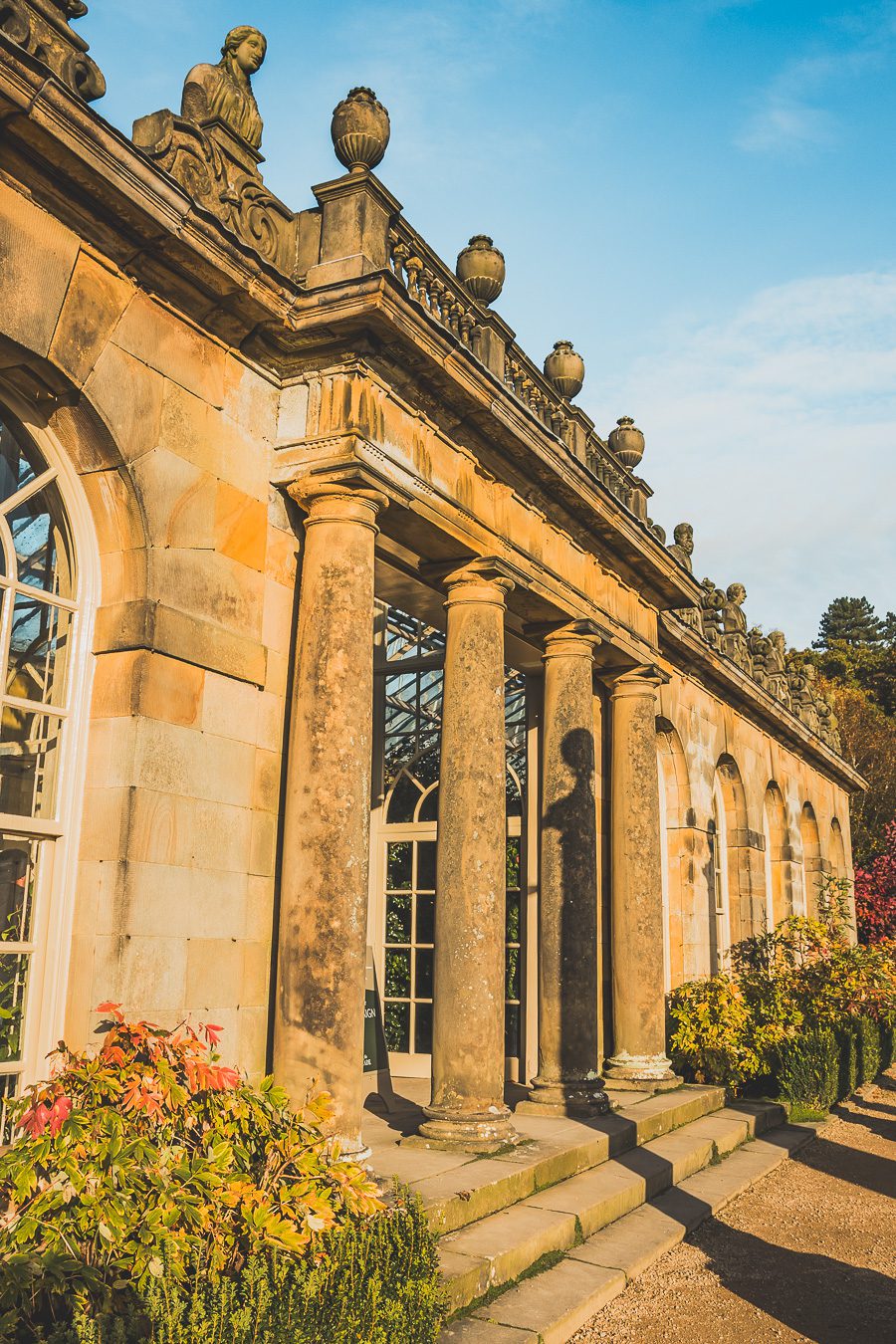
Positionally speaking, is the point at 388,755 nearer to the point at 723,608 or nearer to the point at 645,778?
the point at 645,778

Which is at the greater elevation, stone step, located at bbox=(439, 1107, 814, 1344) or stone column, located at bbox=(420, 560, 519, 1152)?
stone column, located at bbox=(420, 560, 519, 1152)

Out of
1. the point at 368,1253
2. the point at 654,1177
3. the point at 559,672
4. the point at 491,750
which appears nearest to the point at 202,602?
the point at 491,750

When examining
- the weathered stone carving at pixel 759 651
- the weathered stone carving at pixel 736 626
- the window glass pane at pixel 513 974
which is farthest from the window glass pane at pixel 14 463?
the weathered stone carving at pixel 759 651

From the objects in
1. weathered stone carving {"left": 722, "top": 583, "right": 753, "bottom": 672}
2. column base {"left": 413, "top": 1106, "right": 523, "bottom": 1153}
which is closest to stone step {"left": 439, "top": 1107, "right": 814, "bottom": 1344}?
column base {"left": 413, "top": 1106, "right": 523, "bottom": 1153}

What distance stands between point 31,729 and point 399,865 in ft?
22.7

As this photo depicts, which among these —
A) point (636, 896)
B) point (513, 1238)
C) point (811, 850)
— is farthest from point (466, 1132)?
point (811, 850)

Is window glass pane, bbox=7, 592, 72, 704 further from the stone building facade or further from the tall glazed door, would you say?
the tall glazed door

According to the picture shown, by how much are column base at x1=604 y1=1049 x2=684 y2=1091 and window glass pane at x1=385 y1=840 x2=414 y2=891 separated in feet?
9.33

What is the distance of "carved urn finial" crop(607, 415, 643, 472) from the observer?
499 inches

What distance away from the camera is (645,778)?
38.2 feet

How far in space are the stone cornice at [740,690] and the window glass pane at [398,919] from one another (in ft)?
16.3

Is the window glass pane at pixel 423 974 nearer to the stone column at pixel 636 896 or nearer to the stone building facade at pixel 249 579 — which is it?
the stone building facade at pixel 249 579

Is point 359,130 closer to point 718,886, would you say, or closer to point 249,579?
point 249,579

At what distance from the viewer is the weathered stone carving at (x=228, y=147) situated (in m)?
6.50
